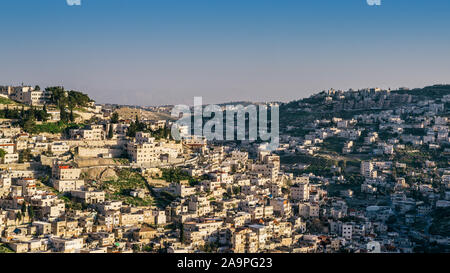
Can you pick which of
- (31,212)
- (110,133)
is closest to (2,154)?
(31,212)

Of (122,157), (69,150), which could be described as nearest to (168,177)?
(122,157)

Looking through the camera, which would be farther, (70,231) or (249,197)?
(249,197)

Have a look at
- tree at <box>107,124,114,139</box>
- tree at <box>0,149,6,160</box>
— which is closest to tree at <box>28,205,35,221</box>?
tree at <box>0,149,6,160</box>

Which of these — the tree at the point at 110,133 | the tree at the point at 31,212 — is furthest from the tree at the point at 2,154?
the tree at the point at 110,133

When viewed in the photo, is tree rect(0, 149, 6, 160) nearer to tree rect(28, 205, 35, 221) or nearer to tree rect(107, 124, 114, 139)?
tree rect(28, 205, 35, 221)

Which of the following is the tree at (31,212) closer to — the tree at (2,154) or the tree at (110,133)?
the tree at (2,154)

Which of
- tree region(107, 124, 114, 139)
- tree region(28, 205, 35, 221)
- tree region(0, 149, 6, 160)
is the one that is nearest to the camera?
tree region(28, 205, 35, 221)

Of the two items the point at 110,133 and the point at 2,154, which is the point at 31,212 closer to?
the point at 2,154

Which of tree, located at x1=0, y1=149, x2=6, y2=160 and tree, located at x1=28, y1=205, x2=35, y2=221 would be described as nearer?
tree, located at x1=28, y1=205, x2=35, y2=221

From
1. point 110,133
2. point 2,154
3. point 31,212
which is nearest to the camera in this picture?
point 31,212

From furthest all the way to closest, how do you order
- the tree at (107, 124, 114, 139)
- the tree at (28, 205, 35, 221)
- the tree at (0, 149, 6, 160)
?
the tree at (107, 124, 114, 139) → the tree at (0, 149, 6, 160) → the tree at (28, 205, 35, 221)
